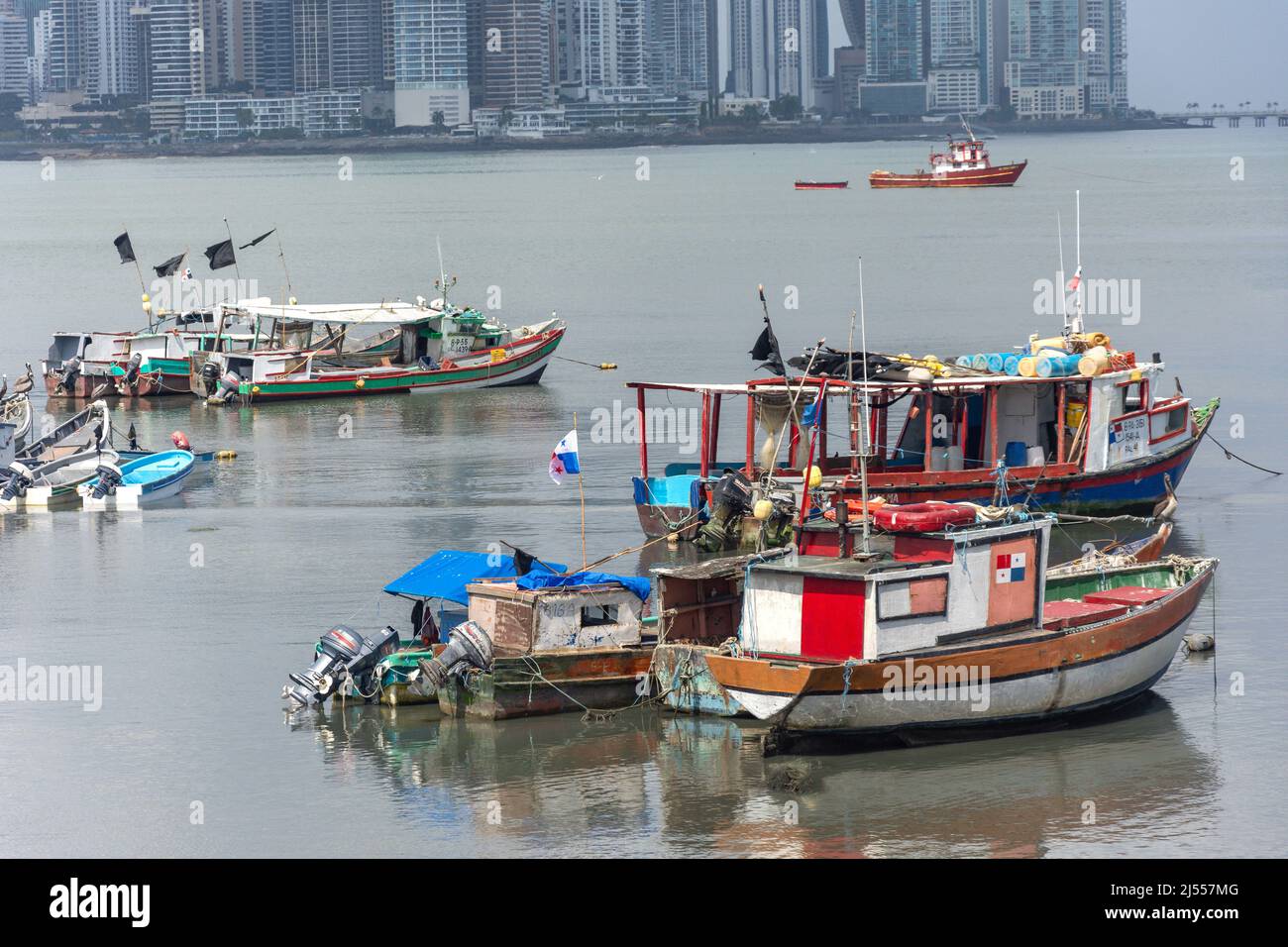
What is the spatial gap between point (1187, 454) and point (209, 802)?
22.6 m

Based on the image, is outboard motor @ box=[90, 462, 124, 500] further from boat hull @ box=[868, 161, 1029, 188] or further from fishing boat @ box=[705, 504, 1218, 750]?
boat hull @ box=[868, 161, 1029, 188]

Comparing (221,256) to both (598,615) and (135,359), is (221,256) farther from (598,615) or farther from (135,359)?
(598,615)

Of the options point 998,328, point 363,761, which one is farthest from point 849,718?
point 998,328

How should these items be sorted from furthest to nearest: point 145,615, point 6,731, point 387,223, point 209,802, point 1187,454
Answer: point 387,223 → point 1187,454 → point 145,615 → point 6,731 → point 209,802

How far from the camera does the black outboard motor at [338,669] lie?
25094 mm

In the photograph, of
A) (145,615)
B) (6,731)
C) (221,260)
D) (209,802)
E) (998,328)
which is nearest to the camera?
(209,802)

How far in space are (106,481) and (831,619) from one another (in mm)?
22702

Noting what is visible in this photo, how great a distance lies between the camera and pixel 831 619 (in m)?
22.3

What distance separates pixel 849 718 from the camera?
Result: 74.2ft

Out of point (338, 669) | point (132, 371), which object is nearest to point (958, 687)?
point (338, 669)

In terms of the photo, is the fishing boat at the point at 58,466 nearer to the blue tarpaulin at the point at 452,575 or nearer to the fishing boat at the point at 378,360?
the fishing boat at the point at 378,360

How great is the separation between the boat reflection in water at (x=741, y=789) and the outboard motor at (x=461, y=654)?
607 mm
